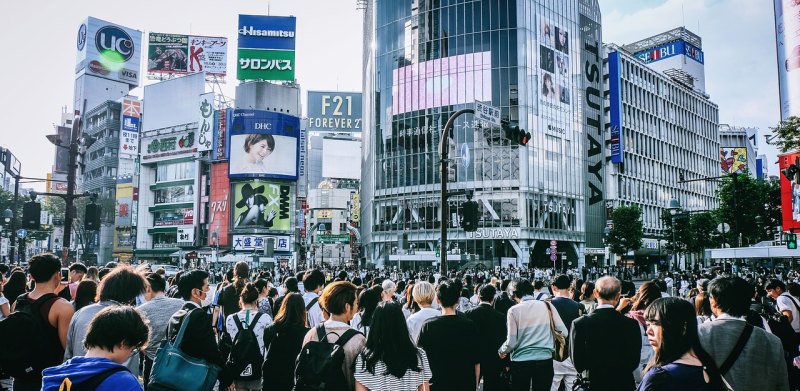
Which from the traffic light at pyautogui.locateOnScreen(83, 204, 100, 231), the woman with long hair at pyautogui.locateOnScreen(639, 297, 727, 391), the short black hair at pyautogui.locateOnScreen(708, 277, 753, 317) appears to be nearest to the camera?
the woman with long hair at pyautogui.locateOnScreen(639, 297, 727, 391)

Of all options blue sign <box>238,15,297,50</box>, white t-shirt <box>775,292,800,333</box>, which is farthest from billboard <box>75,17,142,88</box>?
white t-shirt <box>775,292,800,333</box>

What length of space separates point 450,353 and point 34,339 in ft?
11.9

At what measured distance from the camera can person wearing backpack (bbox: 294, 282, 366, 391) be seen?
14.3 feet

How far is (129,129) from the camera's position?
82625mm

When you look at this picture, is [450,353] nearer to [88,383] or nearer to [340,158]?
[88,383]

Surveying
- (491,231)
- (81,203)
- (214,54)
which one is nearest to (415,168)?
(491,231)

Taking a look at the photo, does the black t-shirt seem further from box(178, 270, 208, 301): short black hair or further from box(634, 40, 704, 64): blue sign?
box(634, 40, 704, 64): blue sign

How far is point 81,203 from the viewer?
8512 cm

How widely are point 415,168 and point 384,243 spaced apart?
31.2ft

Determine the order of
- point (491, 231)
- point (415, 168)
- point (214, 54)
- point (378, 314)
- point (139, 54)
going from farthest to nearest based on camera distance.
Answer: point (139, 54), point (214, 54), point (415, 168), point (491, 231), point (378, 314)

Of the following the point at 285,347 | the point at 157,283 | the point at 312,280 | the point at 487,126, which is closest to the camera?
the point at 285,347

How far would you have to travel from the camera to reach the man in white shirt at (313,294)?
7508 mm

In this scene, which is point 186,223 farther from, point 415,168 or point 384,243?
point 415,168

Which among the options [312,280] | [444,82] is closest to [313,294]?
[312,280]
